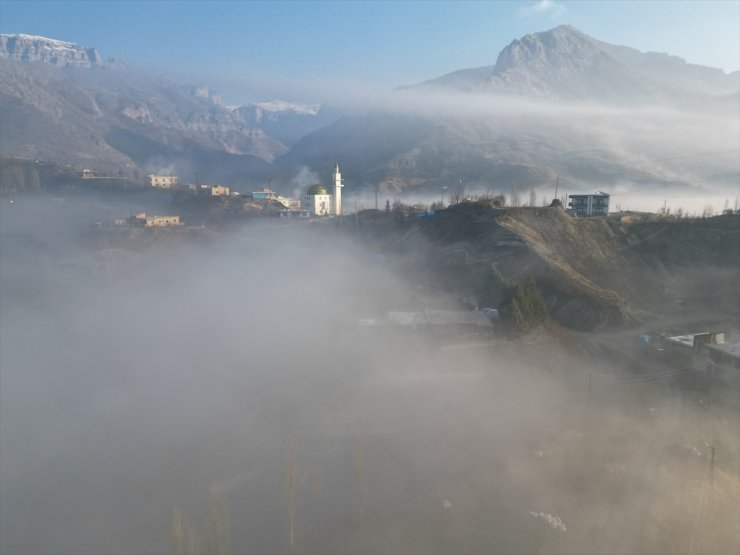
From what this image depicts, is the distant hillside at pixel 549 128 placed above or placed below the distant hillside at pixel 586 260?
above

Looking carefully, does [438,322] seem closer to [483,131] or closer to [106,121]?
[483,131]

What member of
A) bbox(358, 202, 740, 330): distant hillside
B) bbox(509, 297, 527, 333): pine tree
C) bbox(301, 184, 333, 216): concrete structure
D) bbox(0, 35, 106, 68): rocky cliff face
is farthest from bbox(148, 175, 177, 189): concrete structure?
bbox(0, 35, 106, 68): rocky cliff face

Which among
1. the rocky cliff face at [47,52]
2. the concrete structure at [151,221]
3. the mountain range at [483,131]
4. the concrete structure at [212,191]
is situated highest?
the rocky cliff face at [47,52]

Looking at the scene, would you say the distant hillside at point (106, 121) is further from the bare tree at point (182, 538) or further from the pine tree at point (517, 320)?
the bare tree at point (182, 538)

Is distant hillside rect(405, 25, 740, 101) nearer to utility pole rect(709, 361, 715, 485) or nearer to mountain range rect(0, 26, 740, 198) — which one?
mountain range rect(0, 26, 740, 198)

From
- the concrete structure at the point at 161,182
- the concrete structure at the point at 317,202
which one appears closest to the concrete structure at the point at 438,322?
the concrete structure at the point at 317,202

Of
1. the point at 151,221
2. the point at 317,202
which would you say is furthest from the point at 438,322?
the point at 317,202
